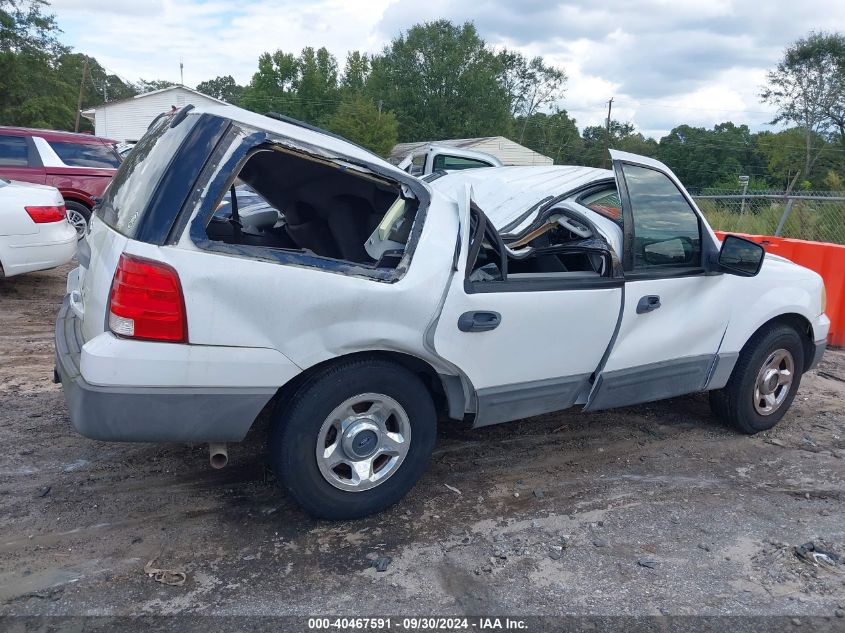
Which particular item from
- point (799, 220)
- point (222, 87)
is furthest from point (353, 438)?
point (222, 87)

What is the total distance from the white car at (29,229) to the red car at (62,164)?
2533 millimetres

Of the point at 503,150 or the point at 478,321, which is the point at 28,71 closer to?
the point at 503,150

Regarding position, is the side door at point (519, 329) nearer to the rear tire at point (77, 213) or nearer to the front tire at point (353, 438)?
the front tire at point (353, 438)

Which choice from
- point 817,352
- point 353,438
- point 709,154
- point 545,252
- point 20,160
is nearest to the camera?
point 353,438

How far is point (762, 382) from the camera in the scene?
4.75 metres

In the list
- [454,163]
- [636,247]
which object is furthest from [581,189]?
[454,163]

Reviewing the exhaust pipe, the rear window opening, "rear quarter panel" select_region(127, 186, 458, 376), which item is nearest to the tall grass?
the rear window opening

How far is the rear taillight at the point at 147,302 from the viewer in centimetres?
265

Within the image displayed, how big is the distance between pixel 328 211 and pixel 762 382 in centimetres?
319

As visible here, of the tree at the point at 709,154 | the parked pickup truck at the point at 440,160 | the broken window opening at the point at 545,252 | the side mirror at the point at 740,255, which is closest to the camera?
the broken window opening at the point at 545,252

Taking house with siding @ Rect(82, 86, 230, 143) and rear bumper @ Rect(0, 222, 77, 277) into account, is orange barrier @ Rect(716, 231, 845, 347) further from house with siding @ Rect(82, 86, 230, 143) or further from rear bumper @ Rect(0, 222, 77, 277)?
house with siding @ Rect(82, 86, 230, 143)

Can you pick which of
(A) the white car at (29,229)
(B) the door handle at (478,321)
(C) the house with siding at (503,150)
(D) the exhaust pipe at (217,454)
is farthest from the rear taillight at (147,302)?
(C) the house with siding at (503,150)

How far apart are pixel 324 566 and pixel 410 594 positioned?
0.41 meters

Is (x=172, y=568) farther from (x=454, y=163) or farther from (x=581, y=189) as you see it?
(x=454, y=163)
